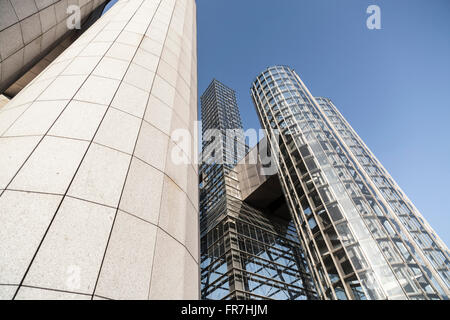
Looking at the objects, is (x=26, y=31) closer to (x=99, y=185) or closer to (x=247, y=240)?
(x=99, y=185)

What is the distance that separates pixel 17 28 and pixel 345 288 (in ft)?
81.8

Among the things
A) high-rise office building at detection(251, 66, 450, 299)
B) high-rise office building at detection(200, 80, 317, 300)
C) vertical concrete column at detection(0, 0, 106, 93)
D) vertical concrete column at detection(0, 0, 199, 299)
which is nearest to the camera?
vertical concrete column at detection(0, 0, 199, 299)

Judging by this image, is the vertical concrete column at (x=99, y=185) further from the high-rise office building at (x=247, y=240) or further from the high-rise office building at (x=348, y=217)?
the high-rise office building at (x=247, y=240)

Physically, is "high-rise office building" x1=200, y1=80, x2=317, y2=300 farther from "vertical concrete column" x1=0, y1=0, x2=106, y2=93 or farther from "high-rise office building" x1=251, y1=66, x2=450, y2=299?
"vertical concrete column" x1=0, y1=0, x2=106, y2=93

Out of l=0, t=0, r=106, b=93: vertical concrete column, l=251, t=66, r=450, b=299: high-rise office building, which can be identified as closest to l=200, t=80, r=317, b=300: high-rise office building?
l=251, t=66, r=450, b=299: high-rise office building

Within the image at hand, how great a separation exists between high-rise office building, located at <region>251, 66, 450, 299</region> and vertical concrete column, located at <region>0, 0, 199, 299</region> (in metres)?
17.9

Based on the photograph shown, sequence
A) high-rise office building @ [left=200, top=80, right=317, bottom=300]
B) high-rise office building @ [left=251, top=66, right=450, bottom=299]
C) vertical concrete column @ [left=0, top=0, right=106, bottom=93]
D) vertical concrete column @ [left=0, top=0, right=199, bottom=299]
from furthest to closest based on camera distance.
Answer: high-rise office building @ [left=200, top=80, right=317, bottom=300] → high-rise office building @ [left=251, top=66, right=450, bottom=299] → vertical concrete column @ [left=0, top=0, right=106, bottom=93] → vertical concrete column @ [left=0, top=0, right=199, bottom=299]

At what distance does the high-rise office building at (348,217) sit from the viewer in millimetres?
18380

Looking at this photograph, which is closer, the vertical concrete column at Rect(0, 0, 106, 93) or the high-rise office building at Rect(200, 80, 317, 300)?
the vertical concrete column at Rect(0, 0, 106, 93)

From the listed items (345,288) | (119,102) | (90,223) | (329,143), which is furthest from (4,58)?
(329,143)

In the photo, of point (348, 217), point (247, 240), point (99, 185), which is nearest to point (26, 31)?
point (99, 185)

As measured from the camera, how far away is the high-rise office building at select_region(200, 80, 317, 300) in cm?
2819

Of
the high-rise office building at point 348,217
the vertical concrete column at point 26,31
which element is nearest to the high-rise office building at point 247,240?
the high-rise office building at point 348,217

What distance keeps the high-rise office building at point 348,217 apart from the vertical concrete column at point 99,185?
17.9m
